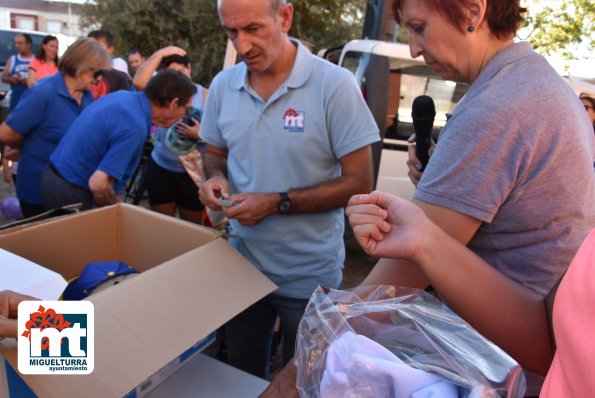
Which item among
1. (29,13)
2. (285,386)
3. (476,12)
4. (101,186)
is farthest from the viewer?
(29,13)

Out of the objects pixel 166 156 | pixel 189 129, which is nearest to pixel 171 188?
pixel 166 156

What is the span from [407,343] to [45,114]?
2817mm

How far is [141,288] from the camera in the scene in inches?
47.8

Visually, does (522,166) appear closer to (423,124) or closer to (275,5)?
(423,124)

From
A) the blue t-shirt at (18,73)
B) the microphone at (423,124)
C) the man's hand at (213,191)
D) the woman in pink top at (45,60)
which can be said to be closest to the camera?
the microphone at (423,124)

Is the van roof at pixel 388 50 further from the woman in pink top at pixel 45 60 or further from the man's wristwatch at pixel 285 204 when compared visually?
the woman in pink top at pixel 45 60

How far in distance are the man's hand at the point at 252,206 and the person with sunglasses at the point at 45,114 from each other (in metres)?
1.78

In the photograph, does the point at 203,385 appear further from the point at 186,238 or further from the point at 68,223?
the point at 68,223

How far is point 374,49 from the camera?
4191mm

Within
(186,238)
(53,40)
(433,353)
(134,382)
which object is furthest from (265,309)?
(53,40)

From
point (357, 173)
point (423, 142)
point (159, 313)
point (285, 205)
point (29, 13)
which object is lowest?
point (159, 313)

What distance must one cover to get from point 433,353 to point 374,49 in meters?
3.86

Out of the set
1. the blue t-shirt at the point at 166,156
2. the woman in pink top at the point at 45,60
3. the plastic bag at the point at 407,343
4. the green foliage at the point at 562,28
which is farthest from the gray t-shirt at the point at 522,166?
the green foliage at the point at 562,28

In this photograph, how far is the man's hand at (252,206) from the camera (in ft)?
5.49
